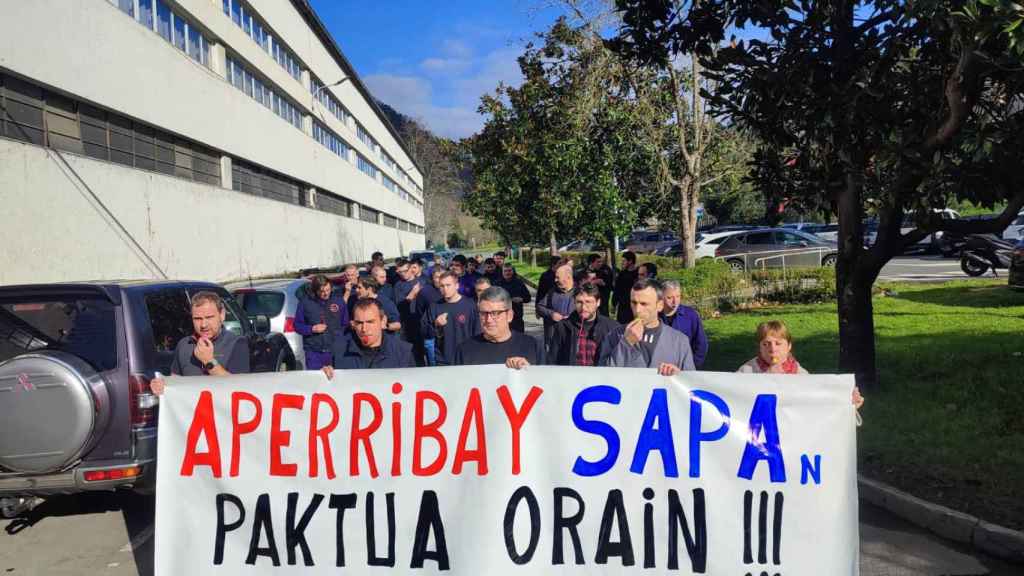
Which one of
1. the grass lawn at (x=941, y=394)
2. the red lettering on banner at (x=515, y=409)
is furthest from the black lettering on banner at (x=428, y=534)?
the grass lawn at (x=941, y=394)

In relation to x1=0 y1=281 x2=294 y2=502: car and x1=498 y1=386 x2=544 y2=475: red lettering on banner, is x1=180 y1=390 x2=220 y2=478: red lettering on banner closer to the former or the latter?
x1=0 y1=281 x2=294 y2=502: car

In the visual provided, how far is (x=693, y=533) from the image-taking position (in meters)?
3.56

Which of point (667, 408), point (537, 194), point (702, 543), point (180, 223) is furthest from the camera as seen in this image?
point (537, 194)

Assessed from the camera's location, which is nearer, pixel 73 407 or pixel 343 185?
pixel 73 407

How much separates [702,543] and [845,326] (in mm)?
5168

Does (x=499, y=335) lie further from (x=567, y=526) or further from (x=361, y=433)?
(x=567, y=526)

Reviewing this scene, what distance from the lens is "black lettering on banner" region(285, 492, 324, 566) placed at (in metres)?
3.64

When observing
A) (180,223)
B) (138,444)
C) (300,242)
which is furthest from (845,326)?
(300,242)

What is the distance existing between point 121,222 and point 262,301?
272 inches

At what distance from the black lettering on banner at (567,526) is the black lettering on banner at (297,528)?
122 centimetres

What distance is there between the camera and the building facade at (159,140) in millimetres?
11594

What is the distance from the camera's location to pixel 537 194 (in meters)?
19.8

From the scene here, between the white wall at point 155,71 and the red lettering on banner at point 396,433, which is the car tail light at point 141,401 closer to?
the red lettering on banner at point 396,433

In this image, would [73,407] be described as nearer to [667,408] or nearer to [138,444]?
[138,444]
